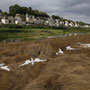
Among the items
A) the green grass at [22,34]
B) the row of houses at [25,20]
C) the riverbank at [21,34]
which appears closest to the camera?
the riverbank at [21,34]

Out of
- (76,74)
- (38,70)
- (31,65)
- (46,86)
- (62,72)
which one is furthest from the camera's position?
(31,65)

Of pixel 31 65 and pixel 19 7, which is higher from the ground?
pixel 19 7

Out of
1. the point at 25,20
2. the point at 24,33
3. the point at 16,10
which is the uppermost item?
the point at 16,10

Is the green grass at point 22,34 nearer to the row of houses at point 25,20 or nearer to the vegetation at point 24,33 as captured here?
the vegetation at point 24,33

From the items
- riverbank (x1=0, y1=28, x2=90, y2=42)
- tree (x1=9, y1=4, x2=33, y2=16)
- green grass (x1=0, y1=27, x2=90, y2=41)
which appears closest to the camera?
riverbank (x1=0, y1=28, x2=90, y2=42)

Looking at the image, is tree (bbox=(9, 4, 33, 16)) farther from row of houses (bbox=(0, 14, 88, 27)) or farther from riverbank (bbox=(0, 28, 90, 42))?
riverbank (bbox=(0, 28, 90, 42))

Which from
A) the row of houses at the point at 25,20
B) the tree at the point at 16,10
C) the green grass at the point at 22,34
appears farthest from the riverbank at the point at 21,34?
the tree at the point at 16,10

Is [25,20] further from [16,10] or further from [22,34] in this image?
[22,34]

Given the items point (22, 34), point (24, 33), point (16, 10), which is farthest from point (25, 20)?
point (22, 34)

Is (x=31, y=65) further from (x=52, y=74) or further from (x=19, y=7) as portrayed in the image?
(x=19, y=7)

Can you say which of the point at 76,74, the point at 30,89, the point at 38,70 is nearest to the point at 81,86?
the point at 76,74

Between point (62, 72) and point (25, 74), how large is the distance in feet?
1.43

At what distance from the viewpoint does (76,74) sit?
1.47 m

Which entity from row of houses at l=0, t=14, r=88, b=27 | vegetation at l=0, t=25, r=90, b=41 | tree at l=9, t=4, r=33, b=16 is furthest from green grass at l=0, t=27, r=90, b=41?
tree at l=9, t=4, r=33, b=16
